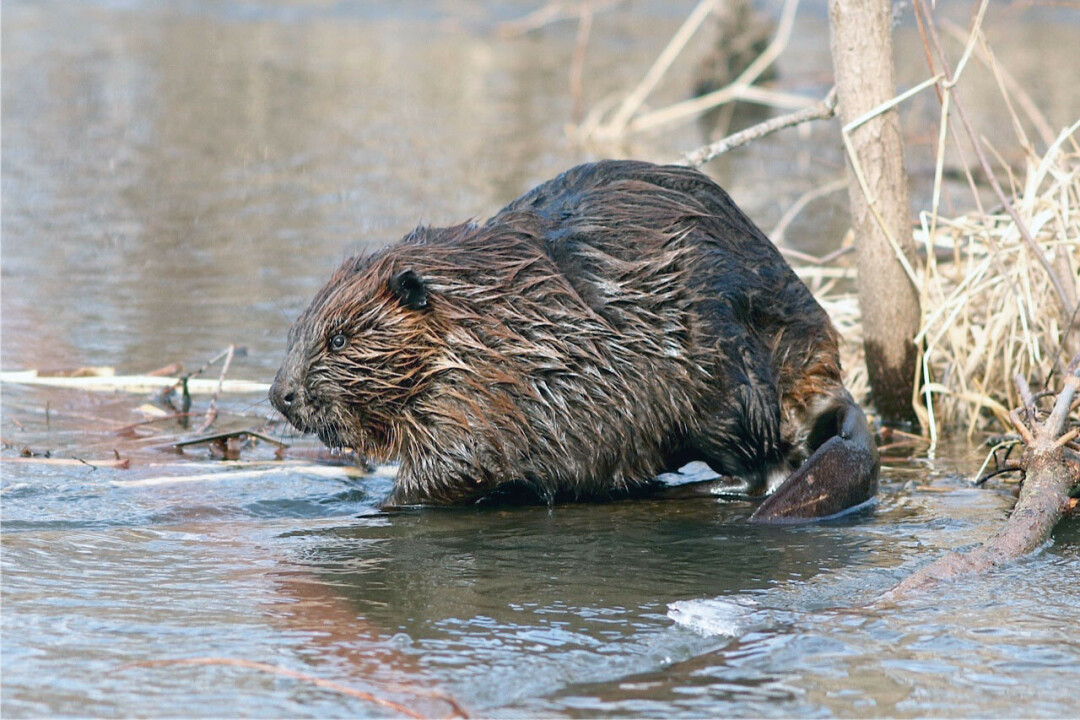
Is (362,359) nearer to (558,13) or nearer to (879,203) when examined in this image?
(879,203)

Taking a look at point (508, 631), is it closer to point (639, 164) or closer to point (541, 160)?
point (639, 164)

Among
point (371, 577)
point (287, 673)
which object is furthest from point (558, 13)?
point (287, 673)

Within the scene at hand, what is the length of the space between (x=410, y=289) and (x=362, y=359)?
0.22 meters

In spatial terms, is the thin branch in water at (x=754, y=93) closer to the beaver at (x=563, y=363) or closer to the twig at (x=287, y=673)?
the beaver at (x=563, y=363)

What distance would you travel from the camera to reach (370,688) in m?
2.38

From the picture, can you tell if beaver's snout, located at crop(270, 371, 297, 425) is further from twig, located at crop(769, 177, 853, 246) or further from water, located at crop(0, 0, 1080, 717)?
twig, located at crop(769, 177, 853, 246)

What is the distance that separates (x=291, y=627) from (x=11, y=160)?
7416 millimetres

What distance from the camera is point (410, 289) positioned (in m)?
3.62

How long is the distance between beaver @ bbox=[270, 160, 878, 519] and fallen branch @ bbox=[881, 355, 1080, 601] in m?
0.40

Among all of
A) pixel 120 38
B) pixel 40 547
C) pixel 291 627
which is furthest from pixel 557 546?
pixel 120 38

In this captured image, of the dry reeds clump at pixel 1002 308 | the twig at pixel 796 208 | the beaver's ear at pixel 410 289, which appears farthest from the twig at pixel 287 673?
the twig at pixel 796 208

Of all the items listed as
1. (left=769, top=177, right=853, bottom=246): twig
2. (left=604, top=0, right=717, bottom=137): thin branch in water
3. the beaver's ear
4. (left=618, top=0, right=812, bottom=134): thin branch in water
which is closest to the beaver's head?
the beaver's ear

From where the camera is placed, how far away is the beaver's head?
142 inches

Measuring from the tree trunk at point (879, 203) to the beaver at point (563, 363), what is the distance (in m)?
0.76
